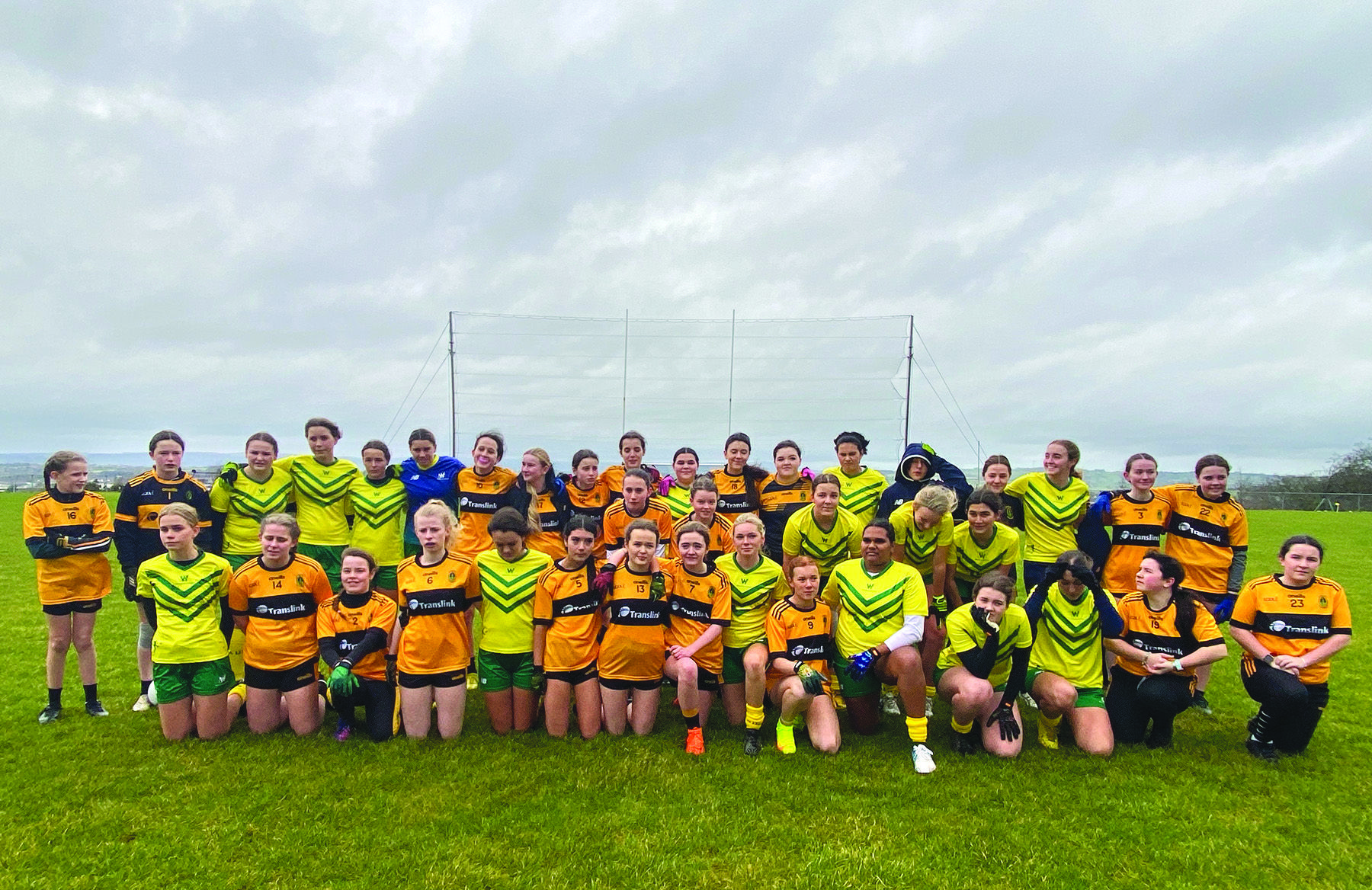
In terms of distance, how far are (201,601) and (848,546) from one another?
4.49 m

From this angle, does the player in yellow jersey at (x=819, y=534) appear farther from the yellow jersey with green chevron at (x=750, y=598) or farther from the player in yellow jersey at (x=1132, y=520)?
the player in yellow jersey at (x=1132, y=520)

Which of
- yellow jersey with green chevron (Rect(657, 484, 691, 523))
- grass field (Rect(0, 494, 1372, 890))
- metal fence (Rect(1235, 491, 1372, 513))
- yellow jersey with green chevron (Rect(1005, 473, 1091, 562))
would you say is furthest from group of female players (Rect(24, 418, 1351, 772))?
metal fence (Rect(1235, 491, 1372, 513))

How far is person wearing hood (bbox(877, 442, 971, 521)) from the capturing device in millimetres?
5848

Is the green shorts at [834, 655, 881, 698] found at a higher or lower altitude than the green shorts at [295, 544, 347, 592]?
lower

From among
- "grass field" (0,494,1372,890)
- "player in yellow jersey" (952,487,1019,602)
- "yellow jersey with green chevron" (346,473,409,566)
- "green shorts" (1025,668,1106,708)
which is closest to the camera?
"grass field" (0,494,1372,890)

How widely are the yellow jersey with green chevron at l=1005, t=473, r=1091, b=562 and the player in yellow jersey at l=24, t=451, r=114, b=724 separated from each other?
22.7ft

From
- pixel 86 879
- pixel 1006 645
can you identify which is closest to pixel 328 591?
pixel 86 879

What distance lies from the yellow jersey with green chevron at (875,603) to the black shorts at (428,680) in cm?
258

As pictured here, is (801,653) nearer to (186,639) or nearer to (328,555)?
(328,555)

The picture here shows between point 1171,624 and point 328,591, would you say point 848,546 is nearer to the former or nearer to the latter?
point 1171,624

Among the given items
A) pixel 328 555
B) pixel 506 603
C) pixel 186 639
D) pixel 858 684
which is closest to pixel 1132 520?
pixel 858 684

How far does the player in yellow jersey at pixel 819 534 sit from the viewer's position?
17.2 feet

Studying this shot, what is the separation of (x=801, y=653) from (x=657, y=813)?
151cm

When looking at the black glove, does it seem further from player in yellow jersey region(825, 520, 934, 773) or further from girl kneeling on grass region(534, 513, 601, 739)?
girl kneeling on grass region(534, 513, 601, 739)
